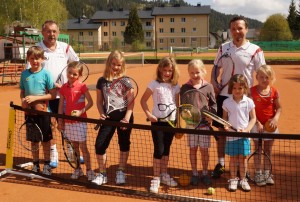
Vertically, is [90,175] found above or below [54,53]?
below

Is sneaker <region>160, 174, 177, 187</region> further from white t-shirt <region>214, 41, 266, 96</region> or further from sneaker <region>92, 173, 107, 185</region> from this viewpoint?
white t-shirt <region>214, 41, 266, 96</region>

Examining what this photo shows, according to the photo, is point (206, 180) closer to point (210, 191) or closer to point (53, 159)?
point (210, 191)

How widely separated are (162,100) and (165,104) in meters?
0.06

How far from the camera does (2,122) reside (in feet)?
26.1

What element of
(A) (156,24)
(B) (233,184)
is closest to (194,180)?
(B) (233,184)

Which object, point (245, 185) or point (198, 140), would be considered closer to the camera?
point (245, 185)

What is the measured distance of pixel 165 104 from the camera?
167 inches

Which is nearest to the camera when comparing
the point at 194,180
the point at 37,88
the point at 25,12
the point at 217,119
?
the point at 217,119

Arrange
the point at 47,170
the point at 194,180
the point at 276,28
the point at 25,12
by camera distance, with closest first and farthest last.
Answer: the point at 194,180 < the point at 47,170 < the point at 25,12 < the point at 276,28

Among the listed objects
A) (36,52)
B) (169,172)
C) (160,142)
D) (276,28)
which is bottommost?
(169,172)

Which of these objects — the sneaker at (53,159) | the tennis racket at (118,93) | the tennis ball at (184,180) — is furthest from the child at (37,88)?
the tennis ball at (184,180)

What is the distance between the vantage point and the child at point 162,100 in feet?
13.9

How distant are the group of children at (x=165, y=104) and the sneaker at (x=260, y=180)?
0.04 ft

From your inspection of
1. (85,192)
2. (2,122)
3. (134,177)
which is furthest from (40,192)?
(2,122)
